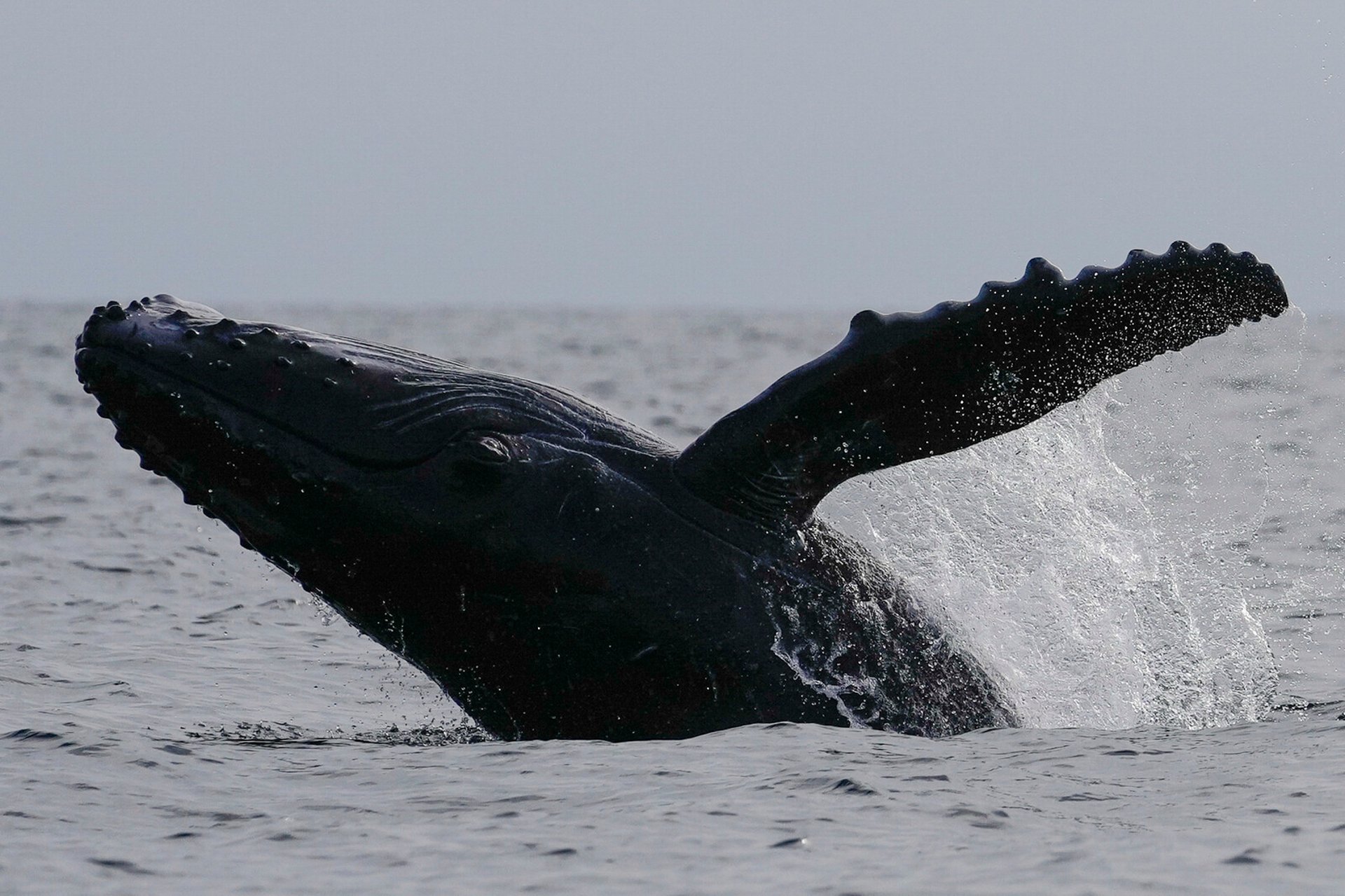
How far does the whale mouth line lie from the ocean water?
164 cm

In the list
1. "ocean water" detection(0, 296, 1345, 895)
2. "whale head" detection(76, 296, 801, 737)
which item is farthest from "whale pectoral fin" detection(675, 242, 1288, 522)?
"ocean water" detection(0, 296, 1345, 895)

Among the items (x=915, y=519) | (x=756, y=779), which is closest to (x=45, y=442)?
(x=915, y=519)

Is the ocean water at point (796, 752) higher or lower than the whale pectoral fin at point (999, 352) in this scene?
lower

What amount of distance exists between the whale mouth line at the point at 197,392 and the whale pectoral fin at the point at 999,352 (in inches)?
82.4

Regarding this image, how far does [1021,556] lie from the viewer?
11.8 meters

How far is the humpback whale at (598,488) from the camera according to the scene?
8.84 metres

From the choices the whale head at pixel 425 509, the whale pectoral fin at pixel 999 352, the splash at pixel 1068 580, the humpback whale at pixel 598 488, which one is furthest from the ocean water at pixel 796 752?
the whale pectoral fin at pixel 999 352

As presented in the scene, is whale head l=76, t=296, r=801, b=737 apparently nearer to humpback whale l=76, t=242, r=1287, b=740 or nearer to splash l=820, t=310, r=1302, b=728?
humpback whale l=76, t=242, r=1287, b=740

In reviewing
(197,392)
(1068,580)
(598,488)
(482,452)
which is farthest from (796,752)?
(1068,580)

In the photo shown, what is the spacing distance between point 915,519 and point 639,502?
3495 millimetres

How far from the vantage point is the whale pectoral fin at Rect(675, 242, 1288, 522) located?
8703 mm

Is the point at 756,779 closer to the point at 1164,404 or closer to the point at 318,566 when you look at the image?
the point at 318,566

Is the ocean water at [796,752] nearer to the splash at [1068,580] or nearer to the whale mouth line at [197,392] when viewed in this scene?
the splash at [1068,580]

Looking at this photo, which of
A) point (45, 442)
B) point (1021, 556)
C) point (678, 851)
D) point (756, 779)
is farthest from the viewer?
point (45, 442)
